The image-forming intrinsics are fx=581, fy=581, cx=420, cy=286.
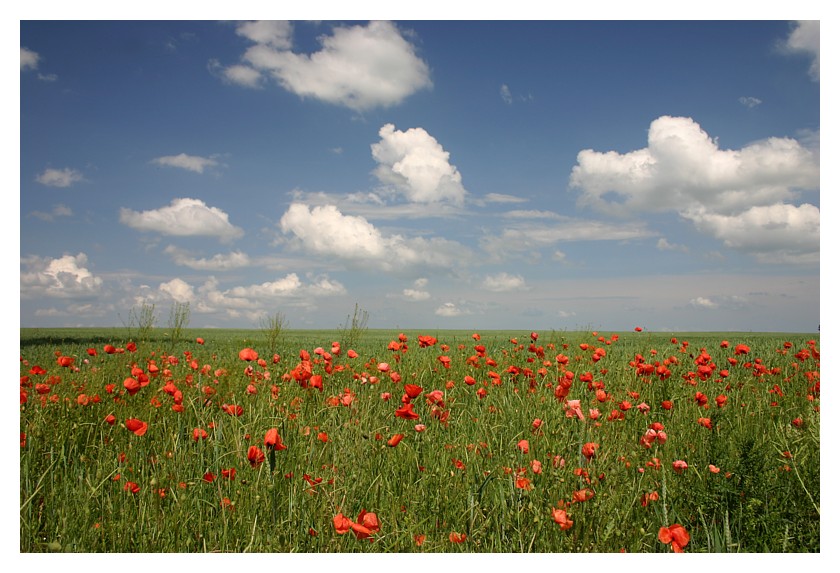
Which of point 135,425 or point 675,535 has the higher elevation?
point 135,425

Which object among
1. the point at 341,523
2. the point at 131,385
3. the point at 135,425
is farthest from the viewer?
the point at 131,385

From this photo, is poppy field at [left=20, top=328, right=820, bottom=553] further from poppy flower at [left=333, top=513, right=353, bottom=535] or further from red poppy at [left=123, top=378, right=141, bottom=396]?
red poppy at [left=123, top=378, right=141, bottom=396]

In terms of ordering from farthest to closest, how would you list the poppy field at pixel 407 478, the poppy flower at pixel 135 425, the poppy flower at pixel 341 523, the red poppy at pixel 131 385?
the red poppy at pixel 131 385, the poppy flower at pixel 135 425, the poppy field at pixel 407 478, the poppy flower at pixel 341 523

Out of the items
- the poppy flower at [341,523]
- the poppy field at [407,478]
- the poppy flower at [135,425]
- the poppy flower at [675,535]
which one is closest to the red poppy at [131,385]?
the poppy field at [407,478]

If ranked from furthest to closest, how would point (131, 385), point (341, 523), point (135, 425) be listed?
point (131, 385), point (135, 425), point (341, 523)

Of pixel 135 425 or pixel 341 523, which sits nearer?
pixel 341 523

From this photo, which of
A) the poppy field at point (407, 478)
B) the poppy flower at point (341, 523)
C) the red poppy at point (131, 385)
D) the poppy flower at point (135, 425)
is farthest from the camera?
the red poppy at point (131, 385)

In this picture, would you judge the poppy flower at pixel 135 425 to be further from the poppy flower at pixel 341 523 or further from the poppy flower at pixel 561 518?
the poppy flower at pixel 561 518

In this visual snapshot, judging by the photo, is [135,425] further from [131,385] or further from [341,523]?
[341,523]

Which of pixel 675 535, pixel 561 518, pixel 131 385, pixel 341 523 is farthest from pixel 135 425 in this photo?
pixel 675 535
